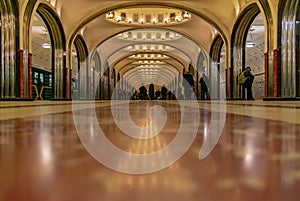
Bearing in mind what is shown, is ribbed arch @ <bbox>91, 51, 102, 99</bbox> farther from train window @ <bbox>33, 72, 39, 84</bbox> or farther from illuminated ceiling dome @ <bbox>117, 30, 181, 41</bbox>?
train window @ <bbox>33, 72, 39, 84</bbox>

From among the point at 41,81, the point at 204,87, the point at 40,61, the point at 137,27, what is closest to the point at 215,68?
the point at 204,87

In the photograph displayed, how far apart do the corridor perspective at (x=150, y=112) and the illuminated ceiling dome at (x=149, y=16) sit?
0.07 meters

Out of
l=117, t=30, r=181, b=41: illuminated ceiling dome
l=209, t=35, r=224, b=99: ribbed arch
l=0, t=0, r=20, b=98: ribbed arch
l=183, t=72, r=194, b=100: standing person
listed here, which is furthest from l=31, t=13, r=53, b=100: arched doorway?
l=209, t=35, r=224, b=99: ribbed arch

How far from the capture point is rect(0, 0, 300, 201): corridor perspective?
59 cm

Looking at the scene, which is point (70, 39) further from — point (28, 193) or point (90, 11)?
point (28, 193)

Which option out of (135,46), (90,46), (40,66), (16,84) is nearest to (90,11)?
(90,46)

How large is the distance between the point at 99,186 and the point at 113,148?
1.53ft

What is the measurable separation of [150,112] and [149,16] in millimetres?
19731

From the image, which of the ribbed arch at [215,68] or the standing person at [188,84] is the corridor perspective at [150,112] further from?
the standing person at [188,84]

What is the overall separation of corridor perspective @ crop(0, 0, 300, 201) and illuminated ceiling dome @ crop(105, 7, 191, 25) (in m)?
0.07

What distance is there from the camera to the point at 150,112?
13.9 feet

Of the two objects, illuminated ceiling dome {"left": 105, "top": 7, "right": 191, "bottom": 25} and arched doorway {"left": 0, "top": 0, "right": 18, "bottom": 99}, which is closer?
arched doorway {"left": 0, "top": 0, "right": 18, "bottom": 99}

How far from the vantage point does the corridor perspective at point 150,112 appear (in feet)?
1.94

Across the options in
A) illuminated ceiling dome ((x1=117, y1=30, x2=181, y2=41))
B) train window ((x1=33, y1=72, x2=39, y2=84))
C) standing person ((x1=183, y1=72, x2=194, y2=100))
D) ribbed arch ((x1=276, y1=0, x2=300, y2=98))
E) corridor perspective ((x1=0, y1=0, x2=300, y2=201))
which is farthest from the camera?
illuminated ceiling dome ((x1=117, y1=30, x2=181, y2=41))
